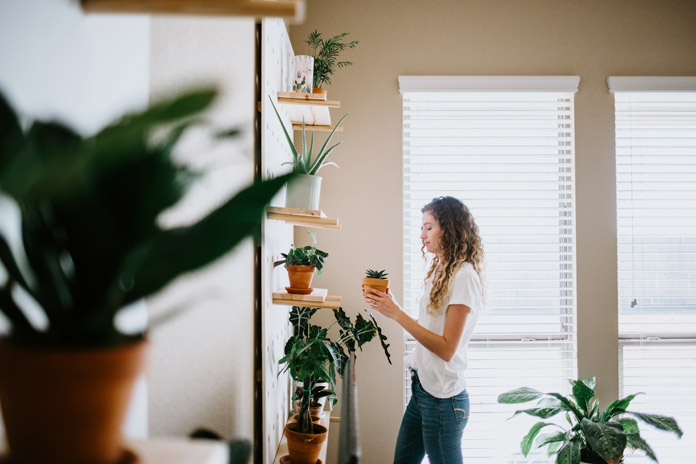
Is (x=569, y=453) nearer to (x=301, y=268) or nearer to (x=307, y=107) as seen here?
(x=301, y=268)

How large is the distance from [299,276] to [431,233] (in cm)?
77

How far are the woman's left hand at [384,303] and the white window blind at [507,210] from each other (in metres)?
0.74

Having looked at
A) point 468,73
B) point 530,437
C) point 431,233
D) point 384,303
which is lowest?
point 530,437

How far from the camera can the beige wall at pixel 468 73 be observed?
279cm

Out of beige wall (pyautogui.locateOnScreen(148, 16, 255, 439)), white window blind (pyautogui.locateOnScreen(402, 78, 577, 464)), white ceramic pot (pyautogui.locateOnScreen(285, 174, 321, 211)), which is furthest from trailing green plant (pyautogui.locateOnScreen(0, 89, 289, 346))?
white window blind (pyautogui.locateOnScreen(402, 78, 577, 464))

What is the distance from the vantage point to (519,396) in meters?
2.48

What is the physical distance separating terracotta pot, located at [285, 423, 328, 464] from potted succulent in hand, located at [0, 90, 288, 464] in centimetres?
136

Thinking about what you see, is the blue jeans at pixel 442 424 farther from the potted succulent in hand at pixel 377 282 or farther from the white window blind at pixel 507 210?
the white window blind at pixel 507 210

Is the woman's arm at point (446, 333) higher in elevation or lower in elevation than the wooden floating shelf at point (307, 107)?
lower

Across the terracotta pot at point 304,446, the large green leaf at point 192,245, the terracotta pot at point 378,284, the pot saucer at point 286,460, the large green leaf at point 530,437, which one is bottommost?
the large green leaf at point 530,437

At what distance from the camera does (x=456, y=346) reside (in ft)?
6.28

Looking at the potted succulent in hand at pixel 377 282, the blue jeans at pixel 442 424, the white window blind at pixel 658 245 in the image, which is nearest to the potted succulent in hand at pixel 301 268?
the potted succulent in hand at pixel 377 282

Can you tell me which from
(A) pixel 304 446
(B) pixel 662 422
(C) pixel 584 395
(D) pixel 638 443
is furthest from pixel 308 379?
(B) pixel 662 422

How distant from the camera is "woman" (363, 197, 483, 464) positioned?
1939 mm
